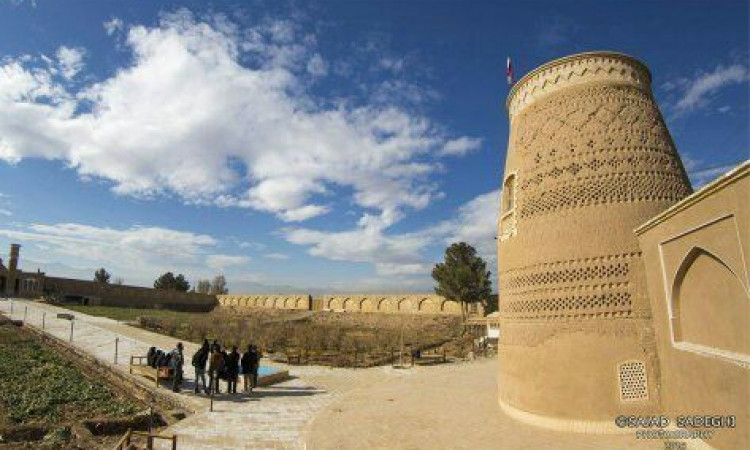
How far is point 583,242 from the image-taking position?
999cm

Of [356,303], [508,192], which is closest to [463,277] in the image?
[356,303]

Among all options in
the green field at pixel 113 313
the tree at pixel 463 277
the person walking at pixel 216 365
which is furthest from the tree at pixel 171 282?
the person walking at pixel 216 365

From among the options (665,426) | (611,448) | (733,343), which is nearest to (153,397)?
(611,448)

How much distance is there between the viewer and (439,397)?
12.9 metres

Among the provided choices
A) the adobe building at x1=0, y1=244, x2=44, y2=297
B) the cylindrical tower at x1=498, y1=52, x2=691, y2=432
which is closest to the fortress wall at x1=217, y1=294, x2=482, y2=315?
the adobe building at x1=0, y1=244, x2=44, y2=297

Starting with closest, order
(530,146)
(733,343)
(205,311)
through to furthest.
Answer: (733,343) → (530,146) → (205,311)

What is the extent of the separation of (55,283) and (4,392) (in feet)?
151

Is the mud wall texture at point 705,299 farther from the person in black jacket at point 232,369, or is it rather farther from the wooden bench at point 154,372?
the wooden bench at point 154,372

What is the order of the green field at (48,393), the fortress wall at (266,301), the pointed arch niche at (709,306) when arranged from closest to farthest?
the pointed arch niche at (709,306) < the green field at (48,393) < the fortress wall at (266,301)

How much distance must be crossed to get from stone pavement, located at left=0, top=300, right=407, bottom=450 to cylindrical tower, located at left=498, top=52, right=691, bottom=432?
5.02 metres

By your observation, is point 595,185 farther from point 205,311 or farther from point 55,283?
point 205,311

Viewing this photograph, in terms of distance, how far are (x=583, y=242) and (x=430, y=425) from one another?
16.6ft

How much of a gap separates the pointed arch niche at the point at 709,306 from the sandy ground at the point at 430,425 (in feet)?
6.89

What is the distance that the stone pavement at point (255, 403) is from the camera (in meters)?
9.23
